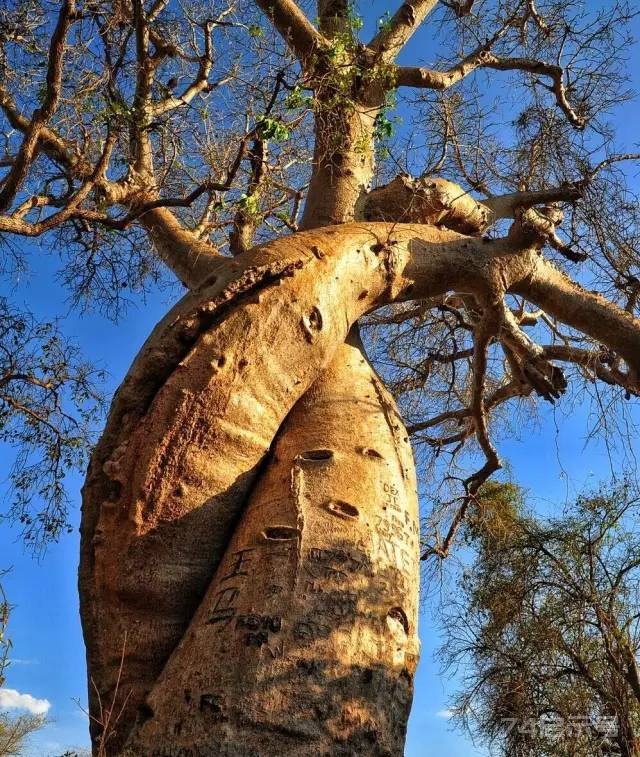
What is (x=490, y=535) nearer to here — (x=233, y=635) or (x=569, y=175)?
(x=569, y=175)

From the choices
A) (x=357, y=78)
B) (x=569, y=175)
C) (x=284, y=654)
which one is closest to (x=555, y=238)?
(x=569, y=175)

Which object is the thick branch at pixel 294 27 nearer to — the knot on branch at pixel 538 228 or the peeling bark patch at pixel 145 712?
the knot on branch at pixel 538 228

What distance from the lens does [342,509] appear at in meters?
2.03

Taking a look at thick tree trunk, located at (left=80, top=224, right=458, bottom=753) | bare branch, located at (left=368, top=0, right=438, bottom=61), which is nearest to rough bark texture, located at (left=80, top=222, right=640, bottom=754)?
thick tree trunk, located at (left=80, top=224, right=458, bottom=753)

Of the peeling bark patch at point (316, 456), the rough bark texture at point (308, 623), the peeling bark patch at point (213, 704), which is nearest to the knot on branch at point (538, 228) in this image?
the rough bark texture at point (308, 623)

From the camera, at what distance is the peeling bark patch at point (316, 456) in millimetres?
2217

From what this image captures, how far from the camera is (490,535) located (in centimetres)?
721

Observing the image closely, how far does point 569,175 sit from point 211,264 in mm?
1936

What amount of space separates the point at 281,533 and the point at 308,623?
294 mm

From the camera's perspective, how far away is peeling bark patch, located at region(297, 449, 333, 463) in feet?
7.27

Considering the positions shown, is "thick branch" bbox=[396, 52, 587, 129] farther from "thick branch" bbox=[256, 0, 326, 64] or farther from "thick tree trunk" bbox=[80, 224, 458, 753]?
"thick tree trunk" bbox=[80, 224, 458, 753]

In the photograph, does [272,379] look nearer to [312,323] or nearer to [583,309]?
[312,323]

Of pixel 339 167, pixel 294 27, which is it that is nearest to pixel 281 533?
pixel 339 167

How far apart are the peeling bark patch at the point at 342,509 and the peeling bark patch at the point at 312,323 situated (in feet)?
2.08
